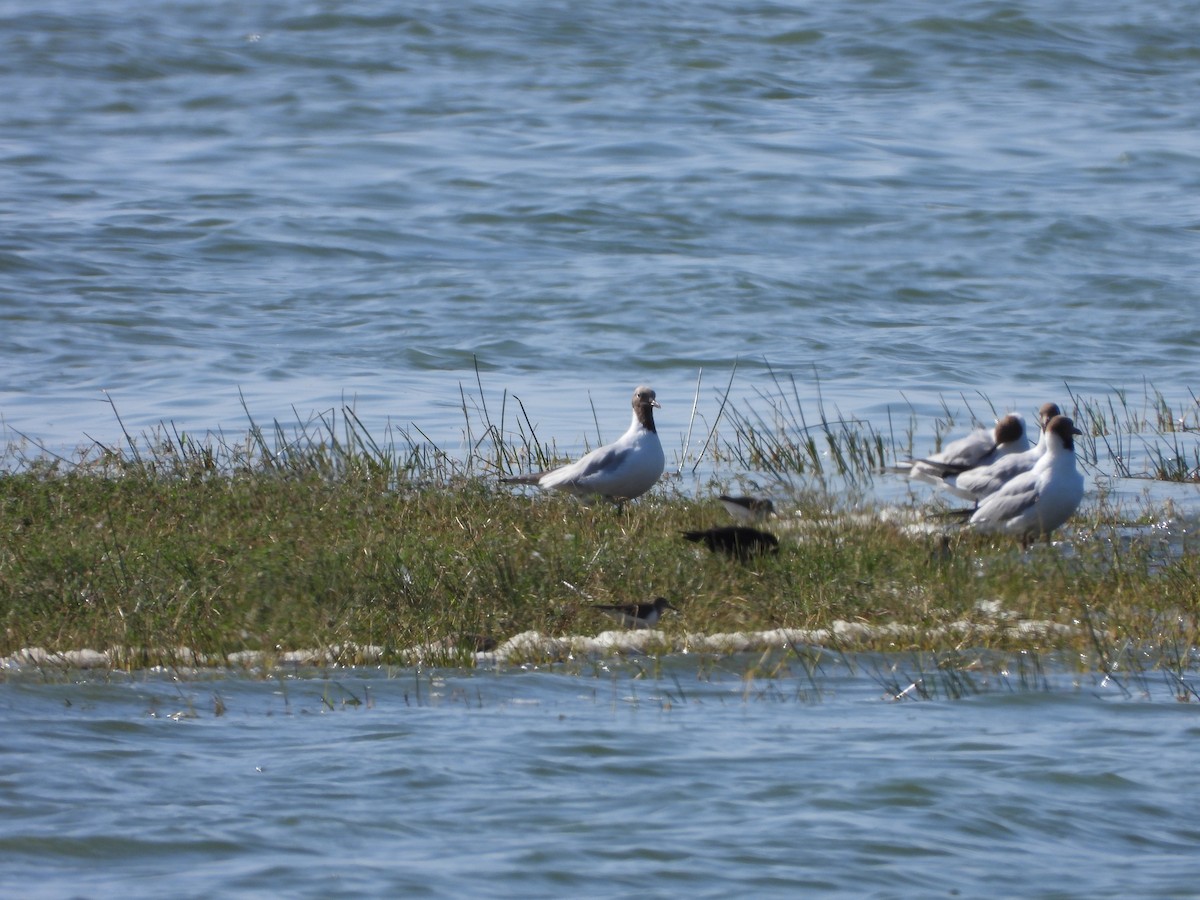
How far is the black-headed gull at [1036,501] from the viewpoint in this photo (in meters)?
10.5

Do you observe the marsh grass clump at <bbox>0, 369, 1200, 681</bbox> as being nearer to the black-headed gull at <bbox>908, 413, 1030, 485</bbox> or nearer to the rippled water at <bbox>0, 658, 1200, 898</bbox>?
the rippled water at <bbox>0, 658, 1200, 898</bbox>

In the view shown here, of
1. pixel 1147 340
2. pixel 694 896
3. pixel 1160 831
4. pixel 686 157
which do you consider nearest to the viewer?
pixel 694 896

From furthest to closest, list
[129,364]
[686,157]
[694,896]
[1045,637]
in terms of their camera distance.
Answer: [686,157] < [129,364] < [1045,637] < [694,896]

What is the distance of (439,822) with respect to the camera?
5.97 m

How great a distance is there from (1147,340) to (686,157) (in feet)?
49.2

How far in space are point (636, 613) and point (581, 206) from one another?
22852 millimetres

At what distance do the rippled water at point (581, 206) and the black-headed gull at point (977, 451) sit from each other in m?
3.63

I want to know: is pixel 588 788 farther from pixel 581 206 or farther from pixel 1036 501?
pixel 581 206

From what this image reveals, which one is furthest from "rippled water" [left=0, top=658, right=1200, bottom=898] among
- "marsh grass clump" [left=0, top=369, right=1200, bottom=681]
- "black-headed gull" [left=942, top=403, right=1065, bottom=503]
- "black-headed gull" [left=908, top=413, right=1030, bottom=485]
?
"black-headed gull" [left=908, top=413, right=1030, bottom=485]

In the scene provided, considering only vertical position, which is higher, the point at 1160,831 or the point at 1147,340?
the point at 1160,831

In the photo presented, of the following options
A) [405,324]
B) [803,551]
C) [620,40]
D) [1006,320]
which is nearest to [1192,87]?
[620,40]

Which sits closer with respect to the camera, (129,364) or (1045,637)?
(1045,637)

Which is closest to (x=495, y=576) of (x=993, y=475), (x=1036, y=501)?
(x=1036, y=501)

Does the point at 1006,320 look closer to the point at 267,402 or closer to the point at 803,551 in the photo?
the point at 267,402
